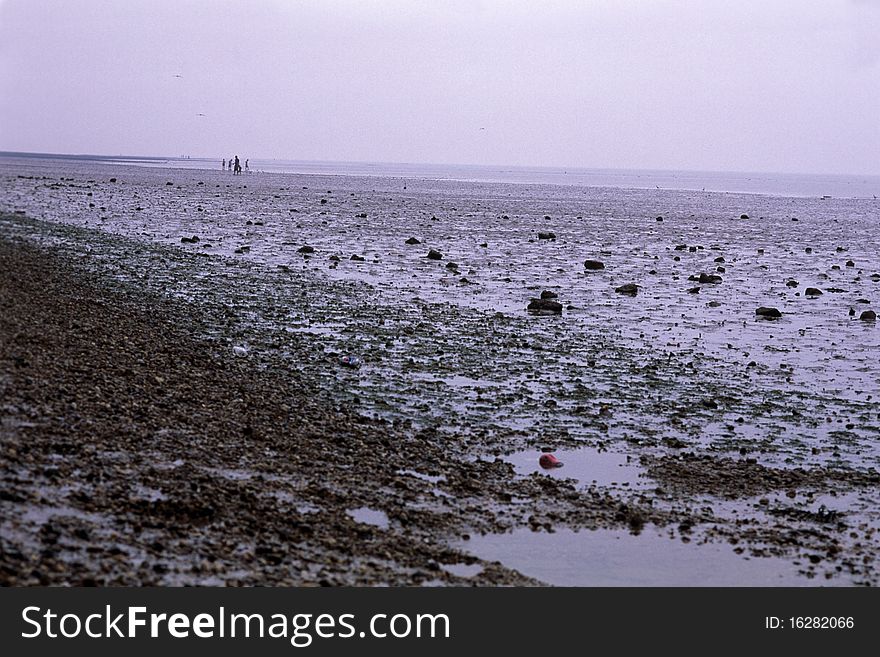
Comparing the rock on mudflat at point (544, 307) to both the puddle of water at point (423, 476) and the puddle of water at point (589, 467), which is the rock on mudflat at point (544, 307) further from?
the puddle of water at point (423, 476)

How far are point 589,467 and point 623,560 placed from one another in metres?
3.33

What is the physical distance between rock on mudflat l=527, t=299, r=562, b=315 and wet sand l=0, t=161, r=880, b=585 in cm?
77

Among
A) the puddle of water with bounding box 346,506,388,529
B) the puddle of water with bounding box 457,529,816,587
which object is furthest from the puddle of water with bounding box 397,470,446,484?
the puddle of water with bounding box 457,529,816,587

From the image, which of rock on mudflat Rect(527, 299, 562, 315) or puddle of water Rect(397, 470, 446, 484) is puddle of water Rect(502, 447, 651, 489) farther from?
rock on mudflat Rect(527, 299, 562, 315)

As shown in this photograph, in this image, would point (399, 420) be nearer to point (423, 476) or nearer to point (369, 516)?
point (423, 476)

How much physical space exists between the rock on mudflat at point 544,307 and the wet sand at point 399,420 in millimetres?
768

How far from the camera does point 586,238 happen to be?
54.2 metres

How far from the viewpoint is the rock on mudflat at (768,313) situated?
2822cm

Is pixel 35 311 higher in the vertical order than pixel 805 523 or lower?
higher

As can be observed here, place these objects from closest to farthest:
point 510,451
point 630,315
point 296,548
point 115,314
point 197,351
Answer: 1. point 296,548
2. point 510,451
3. point 197,351
4. point 115,314
5. point 630,315

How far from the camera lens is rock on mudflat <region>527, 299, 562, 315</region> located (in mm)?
27031

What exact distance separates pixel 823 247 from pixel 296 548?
1930 inches
